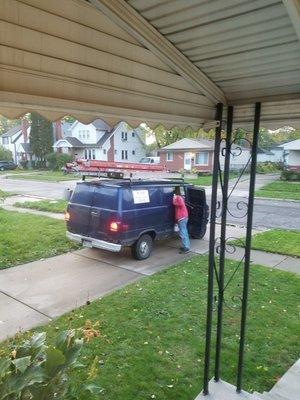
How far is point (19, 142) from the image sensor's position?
5519 centimetres

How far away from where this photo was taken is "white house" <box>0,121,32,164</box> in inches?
1969

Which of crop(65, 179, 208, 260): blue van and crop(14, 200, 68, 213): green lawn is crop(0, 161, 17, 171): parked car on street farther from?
crop(65, 179, 208, 260): blue van

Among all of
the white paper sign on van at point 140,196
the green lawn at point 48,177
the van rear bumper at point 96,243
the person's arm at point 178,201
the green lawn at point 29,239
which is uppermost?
the white paper sign on van at point 140,196

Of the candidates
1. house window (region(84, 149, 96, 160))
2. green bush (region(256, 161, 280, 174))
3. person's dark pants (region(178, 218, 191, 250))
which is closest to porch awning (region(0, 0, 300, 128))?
person's dark pants (region(178, 218, 191, 250))

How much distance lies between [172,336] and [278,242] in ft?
20.1

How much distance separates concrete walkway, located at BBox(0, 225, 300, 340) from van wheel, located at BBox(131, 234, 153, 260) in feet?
0.49

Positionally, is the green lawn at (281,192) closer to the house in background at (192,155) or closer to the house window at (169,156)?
the house in background at (192,155)

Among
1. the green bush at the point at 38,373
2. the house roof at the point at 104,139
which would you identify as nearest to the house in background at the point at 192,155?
the house roof at the point at 104,139

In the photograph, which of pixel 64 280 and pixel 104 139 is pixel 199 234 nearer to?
pixel 64 280

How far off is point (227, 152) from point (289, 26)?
1388 millimetres

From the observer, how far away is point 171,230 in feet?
30.0

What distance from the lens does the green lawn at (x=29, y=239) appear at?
8.49 metres

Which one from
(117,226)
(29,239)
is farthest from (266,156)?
(117,226)

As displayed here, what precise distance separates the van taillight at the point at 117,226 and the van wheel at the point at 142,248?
26.6 inches
